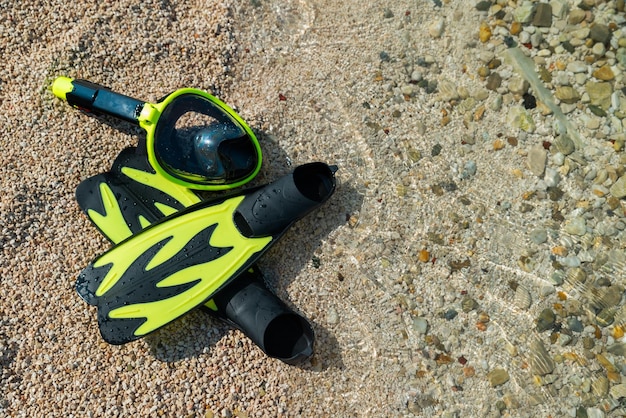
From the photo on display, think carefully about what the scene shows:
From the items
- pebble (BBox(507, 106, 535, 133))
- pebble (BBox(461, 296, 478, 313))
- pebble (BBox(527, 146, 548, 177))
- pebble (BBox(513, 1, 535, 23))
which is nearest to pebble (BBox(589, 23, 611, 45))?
pebble (BBox(513, 1, 535, 23))

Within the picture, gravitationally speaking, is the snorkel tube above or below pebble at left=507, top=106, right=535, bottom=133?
above

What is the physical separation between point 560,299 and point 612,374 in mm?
449

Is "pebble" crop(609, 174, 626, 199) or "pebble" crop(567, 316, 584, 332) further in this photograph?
"pebble" crop(609, 174, 626, 199)

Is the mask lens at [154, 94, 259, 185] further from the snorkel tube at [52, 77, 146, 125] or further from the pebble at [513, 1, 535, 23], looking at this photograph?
the pebble at [513, 1, 535, 23]

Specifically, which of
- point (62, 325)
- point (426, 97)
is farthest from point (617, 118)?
point (62, 325)

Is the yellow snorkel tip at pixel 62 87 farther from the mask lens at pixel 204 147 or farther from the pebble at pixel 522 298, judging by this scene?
the pebble at pixel 522 298

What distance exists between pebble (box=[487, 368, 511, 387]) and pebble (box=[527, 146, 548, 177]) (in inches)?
42.6

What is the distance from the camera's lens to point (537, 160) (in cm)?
326

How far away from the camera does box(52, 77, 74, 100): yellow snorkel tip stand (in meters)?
3.03

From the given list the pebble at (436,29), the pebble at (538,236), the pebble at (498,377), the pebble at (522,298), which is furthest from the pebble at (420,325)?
the pebble at (436,29)

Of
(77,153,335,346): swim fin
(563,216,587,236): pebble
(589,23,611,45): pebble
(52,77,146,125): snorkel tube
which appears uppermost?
(52,77,146,125): snorkel tube

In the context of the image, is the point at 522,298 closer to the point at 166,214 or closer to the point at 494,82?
the point at 494,82

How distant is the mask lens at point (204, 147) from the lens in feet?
9.80

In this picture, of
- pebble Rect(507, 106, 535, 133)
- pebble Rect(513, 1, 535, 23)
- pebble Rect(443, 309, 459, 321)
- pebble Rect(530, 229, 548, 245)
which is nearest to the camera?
pebble Rect(443, 309, 459, 321)
